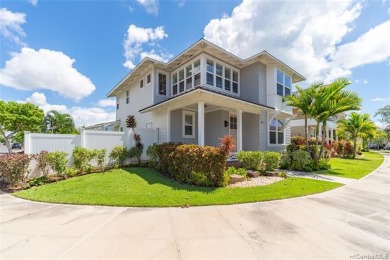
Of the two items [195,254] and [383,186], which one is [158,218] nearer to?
[195,254]

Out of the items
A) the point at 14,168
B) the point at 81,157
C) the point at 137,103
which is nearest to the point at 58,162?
the point at 81,157

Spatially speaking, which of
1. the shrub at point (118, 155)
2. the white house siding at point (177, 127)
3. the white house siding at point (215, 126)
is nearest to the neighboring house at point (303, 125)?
the white house siding at point (215, 126)

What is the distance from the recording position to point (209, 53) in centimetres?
1138

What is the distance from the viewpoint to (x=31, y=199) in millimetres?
5930

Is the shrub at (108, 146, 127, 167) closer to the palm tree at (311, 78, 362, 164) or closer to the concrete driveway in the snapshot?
the concrete driveway

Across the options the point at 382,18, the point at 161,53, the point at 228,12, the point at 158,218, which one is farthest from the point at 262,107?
the point at 158,218

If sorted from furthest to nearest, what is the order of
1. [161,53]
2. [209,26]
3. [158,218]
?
[161,53] < [209,26] < [158,218]

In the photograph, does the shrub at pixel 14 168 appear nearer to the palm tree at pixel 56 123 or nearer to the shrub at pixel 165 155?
the shrub at pixel 165 155

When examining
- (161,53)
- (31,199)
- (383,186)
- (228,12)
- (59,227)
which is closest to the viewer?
(59,227)

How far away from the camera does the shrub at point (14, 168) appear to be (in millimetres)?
7082

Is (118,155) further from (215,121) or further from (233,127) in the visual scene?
(233,127)

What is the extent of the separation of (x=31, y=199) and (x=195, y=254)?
5.96 meters

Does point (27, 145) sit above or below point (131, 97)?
below

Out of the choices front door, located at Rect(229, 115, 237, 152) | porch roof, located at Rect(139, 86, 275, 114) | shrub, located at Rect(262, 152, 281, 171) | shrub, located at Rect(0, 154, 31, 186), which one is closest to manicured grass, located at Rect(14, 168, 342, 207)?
shrub, located at Rect(0, 154, 31, 186)
